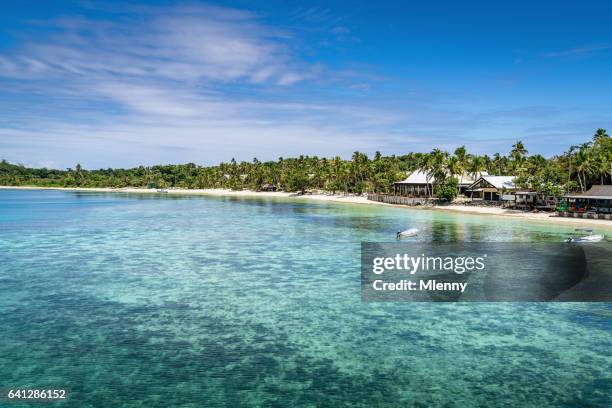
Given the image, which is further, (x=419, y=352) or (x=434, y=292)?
(x=434, y=292)

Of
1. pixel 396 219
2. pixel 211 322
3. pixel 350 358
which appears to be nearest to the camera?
pixel 350 358

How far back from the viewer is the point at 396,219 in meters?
61.5

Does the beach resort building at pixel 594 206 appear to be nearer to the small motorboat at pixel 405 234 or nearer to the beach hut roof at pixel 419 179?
the small motorboat at pixel 405 234

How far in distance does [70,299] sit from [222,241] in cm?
2077

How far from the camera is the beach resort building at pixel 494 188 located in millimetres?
74369

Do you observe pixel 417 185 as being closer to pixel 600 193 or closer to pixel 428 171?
pixel 428 171

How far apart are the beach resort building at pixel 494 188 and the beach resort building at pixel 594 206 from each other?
510 inches

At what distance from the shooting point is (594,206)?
58.8 metres

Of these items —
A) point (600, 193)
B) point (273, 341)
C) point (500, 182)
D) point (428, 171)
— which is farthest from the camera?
point (428, 171)

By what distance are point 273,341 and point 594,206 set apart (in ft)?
187

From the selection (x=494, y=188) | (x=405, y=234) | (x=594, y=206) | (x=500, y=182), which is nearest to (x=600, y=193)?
(x=594, y=206)

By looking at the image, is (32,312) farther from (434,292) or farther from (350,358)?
(434,292)


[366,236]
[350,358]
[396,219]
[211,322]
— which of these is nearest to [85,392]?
[211,322]

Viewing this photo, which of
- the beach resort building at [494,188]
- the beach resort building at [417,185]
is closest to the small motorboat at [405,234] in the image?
the beach resort building at [494,188]
